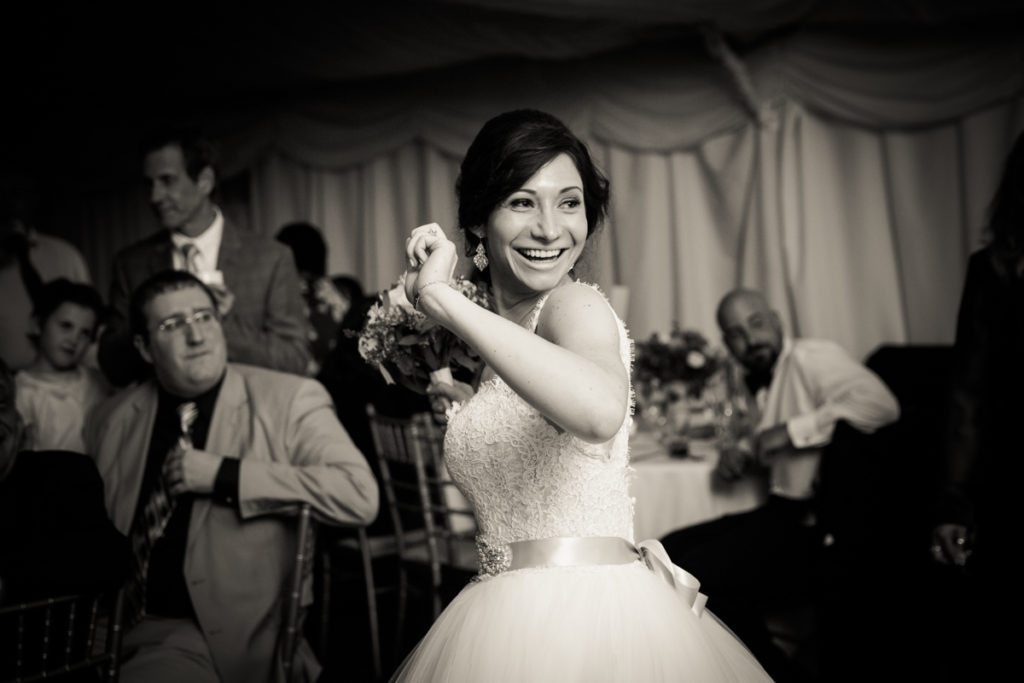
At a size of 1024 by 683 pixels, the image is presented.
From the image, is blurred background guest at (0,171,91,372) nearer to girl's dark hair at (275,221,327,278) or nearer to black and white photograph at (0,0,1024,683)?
black and white photograph at (0,0,1024,683)

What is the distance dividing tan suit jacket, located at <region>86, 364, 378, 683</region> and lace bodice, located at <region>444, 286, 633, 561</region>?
3.55 feet

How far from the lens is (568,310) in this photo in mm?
1473

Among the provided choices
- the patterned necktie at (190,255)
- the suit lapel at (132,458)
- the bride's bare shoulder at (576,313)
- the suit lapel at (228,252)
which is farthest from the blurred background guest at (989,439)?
the patterned necktie at (190,255)

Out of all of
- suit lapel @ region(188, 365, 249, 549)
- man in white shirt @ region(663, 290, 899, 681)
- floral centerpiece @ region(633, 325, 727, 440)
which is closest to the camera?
suit lapel @ region(188, 365, 249, 549)

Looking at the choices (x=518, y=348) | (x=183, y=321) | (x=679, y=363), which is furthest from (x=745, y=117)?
(x=518, y=348)

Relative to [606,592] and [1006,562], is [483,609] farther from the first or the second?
[1006,562]

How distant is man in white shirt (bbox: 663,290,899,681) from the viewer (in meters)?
3.45

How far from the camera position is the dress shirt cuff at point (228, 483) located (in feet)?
8.53

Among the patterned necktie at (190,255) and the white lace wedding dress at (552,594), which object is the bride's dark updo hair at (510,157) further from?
the patterned necktie at (190,255)

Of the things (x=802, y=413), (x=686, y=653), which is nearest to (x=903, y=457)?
(x=802, y=413)

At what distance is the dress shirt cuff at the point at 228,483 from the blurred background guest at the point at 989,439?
1.82 m

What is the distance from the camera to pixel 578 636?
148 centimetres

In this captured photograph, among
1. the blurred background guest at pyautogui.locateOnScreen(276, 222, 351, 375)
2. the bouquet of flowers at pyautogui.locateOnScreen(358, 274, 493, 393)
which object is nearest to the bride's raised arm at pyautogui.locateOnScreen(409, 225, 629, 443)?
the bouquet of flowers at pyautogui.locateOnScreen(358, 274, 493, 393)

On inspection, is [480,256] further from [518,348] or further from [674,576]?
[674,576]
